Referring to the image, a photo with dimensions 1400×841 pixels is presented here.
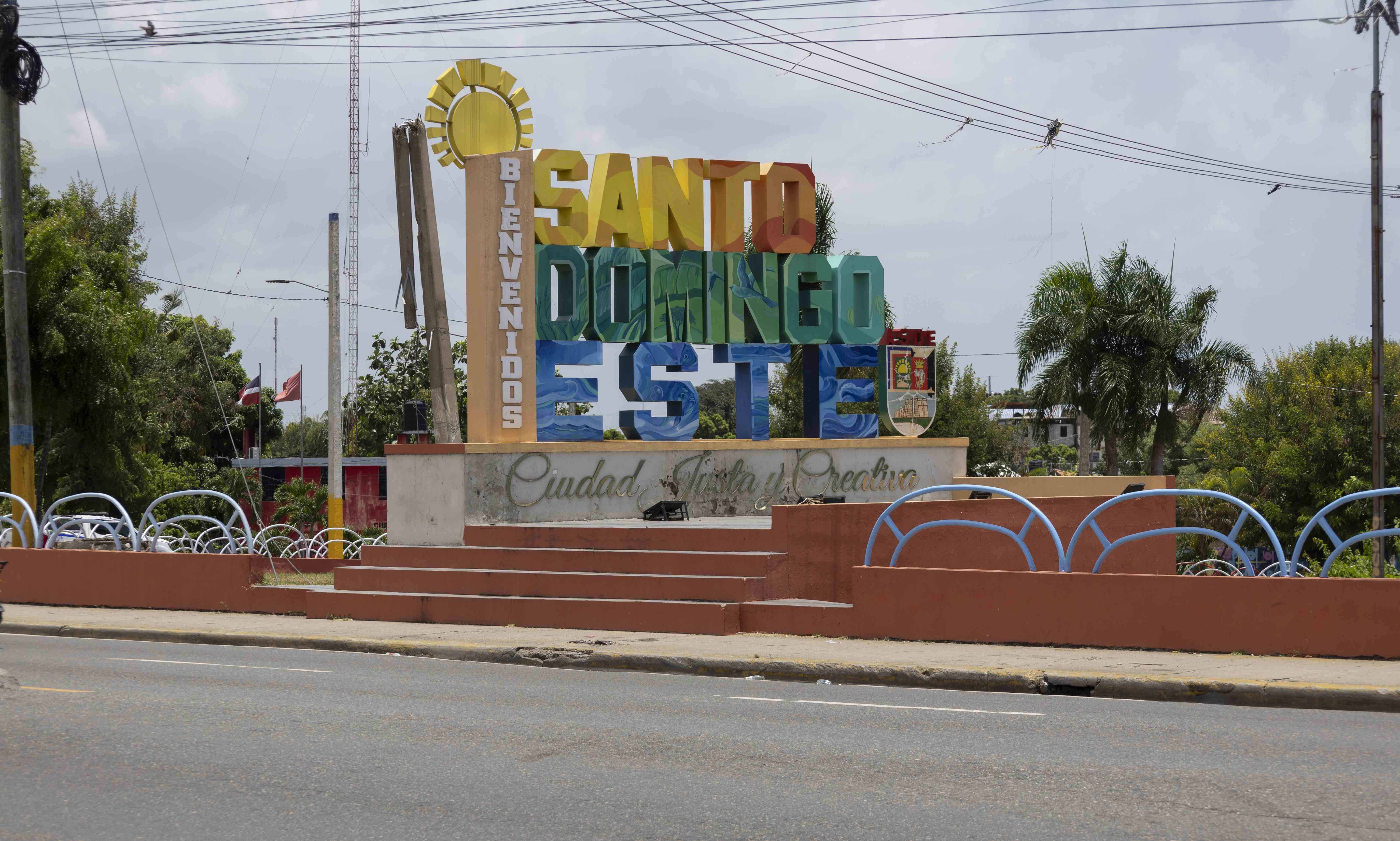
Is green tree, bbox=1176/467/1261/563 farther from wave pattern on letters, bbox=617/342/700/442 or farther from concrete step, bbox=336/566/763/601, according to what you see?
concrete step, bbox=336/566/763/601

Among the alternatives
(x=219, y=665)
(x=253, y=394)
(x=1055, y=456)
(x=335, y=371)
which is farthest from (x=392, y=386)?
(x=1055, y=456)

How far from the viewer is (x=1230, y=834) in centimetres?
597

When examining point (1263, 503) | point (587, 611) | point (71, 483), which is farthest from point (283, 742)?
point (1263, 503)

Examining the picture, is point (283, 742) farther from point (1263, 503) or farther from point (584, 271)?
point (1263, 503)

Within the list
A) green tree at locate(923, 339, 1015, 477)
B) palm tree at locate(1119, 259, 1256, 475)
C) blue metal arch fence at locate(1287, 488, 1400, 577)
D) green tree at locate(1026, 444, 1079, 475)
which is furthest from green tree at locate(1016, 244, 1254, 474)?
green tree at locate(1026, 444, 1079, 475)

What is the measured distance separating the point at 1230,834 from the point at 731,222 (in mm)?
17430

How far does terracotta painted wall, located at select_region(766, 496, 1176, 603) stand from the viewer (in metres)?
15.8

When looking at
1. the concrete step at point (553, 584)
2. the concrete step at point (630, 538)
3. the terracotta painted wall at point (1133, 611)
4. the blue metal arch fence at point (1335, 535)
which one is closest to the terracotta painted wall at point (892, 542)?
the concrete step at point (630, 538)

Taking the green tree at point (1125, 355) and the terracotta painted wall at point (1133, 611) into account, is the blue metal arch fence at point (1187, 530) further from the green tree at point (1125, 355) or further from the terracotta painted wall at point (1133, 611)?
the green tree at point (1125, 355)

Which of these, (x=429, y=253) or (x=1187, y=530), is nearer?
(x=1187, y=530)

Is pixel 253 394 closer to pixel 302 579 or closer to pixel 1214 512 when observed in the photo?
pixel 302 579

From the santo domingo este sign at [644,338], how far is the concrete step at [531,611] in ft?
7.01

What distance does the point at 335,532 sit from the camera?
2653 cm

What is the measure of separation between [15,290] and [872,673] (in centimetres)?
1699
